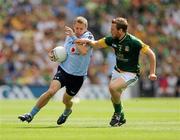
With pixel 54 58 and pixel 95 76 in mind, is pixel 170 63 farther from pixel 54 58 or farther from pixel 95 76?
pixel 54 58

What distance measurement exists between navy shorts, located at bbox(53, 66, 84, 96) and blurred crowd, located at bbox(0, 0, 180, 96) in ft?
49.6

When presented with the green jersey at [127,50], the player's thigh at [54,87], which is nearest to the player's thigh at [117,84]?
the green jersey at [127,50]

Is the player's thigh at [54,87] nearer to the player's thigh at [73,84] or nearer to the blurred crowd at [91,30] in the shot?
the player's thigh at [73,84]

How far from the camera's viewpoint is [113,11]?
110 ft

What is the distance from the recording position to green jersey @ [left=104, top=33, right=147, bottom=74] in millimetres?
13727

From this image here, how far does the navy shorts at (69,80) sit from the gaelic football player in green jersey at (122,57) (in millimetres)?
850

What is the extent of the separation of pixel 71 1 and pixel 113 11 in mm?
2273

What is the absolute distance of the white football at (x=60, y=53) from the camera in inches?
553

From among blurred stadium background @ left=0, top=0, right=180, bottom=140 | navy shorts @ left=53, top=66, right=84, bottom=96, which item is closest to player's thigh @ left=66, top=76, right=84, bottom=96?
navy shorts @ left=53, top=66, right=84, bottom=96

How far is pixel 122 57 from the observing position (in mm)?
13859

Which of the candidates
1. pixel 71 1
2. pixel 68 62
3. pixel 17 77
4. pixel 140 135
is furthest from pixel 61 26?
pixel 140 135

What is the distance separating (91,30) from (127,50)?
18330 mm

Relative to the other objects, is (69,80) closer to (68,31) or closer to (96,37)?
(68,31)

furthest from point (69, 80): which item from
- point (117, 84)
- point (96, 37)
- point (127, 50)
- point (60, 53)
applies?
point (96, 37)
